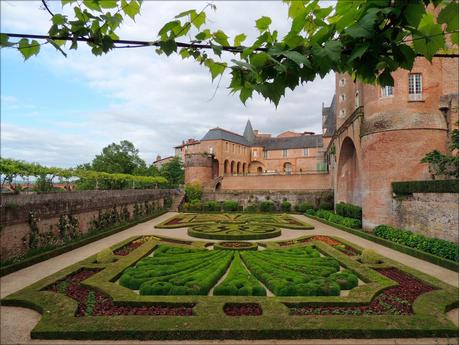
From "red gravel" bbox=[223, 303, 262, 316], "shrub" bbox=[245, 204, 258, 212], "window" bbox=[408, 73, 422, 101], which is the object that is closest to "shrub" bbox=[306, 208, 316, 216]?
"shrub" bbox=[245, 204, 258, 212]

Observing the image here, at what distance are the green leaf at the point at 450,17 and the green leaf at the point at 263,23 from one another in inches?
33.8

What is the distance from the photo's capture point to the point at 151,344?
587 centimetres

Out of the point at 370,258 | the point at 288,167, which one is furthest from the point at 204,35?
the point at 288,167

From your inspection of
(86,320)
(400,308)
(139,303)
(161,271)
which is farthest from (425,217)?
(86,320)

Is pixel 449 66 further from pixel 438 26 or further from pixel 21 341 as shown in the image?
pixel 21 341

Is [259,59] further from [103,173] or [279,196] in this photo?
[279,196]

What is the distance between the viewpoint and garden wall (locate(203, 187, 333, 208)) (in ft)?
106

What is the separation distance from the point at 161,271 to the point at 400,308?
6386 millimetres

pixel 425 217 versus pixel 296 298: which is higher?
pixel 425 217

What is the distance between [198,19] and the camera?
1.81 m

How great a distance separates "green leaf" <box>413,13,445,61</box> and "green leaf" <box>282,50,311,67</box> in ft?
2.00

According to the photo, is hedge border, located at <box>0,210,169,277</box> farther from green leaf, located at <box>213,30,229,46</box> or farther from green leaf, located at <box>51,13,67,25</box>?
green leaf, located at <box>213,30,229,46</box>

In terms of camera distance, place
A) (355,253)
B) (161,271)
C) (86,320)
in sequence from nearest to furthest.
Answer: (86,320) → (161,271) → (355,253)

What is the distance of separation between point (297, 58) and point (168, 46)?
2.46 ft
